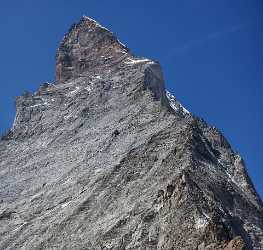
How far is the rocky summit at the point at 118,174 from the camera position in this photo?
2015 inches

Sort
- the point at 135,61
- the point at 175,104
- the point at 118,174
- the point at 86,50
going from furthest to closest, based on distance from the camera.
→ 1. the point at 86,50
2. the point at 175,104
3. the point at 135,61
4. the point at 118,174

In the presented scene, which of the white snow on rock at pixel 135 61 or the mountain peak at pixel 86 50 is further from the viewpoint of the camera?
the mountain peak at pixel 86 50

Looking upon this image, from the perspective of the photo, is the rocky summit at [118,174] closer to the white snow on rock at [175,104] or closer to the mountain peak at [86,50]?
the white snow on rock at [175,104]

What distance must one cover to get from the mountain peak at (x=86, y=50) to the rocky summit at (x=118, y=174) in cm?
374

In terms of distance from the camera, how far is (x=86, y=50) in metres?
115

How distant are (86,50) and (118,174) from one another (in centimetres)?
5456

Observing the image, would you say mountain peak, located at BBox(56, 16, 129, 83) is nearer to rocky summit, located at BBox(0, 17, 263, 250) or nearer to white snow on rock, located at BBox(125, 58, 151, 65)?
white snow on rock, located at BBox(125, 58, 151, 65)

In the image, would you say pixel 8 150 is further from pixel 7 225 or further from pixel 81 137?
pixel 7 225

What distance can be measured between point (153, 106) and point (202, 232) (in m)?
33.8

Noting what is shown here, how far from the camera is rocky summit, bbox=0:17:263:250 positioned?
5119 cm

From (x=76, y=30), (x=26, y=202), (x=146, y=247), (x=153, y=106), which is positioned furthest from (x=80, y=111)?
(x=146, y=247)

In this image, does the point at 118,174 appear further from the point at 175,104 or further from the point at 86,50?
the point at 86,50

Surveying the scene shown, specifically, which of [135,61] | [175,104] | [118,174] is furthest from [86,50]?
[118,174]

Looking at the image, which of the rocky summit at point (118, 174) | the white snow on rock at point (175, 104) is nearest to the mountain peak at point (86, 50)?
the rocky summit at point (118, 174)
